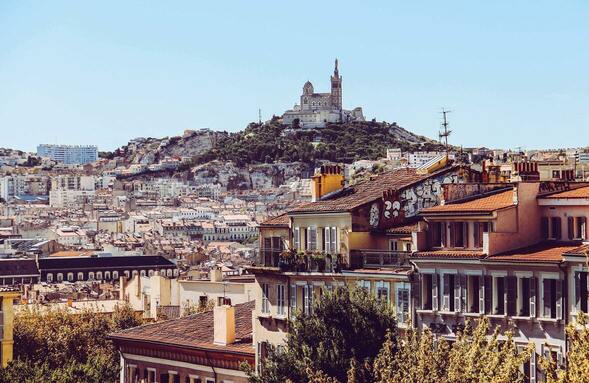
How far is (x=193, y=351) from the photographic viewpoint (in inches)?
2163

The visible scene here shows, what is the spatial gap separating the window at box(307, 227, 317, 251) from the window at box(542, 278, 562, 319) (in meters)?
11.1

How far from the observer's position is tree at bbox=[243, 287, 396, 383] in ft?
134

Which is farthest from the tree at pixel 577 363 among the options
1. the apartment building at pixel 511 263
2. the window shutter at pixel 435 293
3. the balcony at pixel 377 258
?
the balcony at pixel 377 258

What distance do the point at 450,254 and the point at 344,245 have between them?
5.88 metres

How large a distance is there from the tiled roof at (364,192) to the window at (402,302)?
406 cm

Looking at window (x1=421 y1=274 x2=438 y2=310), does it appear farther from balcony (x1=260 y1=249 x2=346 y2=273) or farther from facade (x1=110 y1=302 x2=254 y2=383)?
facade (x1=110 y1=302 x2=254 y2=383)

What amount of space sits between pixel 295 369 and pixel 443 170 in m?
10.1

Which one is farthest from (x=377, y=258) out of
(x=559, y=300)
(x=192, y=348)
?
(x=192, y=348)

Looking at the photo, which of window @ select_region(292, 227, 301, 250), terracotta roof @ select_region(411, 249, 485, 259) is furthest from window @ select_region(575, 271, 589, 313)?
window @ select_region(292, 227, 301, 250)

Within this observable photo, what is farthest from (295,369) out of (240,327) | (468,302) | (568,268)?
(240,327)

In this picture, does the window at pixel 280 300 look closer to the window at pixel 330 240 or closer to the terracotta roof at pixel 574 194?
the window at pixel 330 240

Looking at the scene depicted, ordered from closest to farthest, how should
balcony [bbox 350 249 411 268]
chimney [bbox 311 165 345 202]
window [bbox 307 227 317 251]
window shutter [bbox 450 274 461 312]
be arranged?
window shutter [bbox 450 274 461 312] < balcony [bbox 350 249 411 268] < window [bbox 307 227 317 251] < chimney [bbox 311 165 345 202]

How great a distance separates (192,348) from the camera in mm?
54844

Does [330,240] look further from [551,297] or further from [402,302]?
[551,297]
